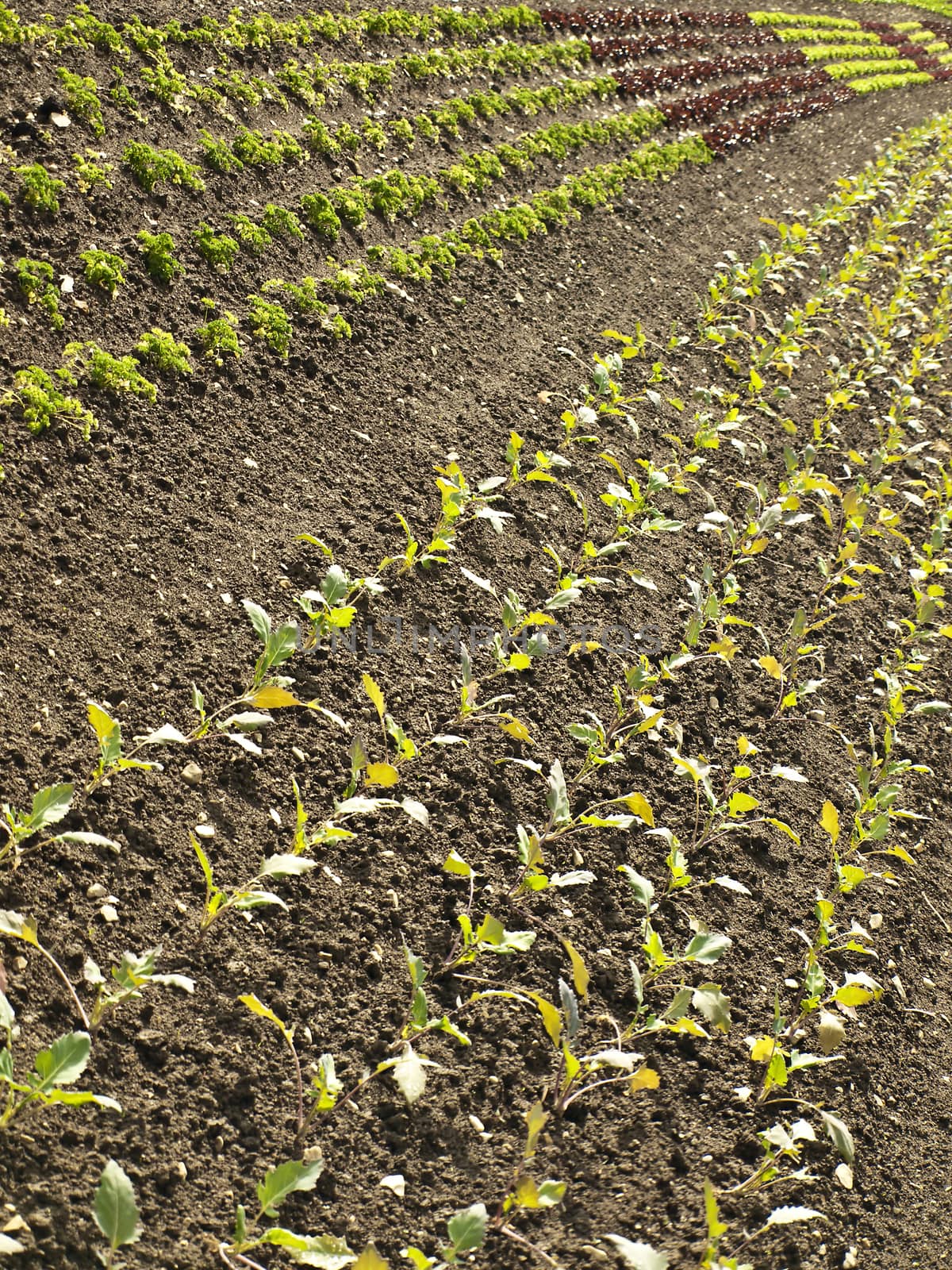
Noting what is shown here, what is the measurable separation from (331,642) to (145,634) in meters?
0.54

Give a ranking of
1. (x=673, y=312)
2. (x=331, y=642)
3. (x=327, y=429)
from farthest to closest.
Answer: (x=673, y=312)
(x=327, y=429)
(x=331, y=642)

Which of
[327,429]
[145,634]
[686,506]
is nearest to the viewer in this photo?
[145,634]

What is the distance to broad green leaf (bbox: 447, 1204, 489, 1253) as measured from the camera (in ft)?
5.74

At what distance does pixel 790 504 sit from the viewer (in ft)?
14.3

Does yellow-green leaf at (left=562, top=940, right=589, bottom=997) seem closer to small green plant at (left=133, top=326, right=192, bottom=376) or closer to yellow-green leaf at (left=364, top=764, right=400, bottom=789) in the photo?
yellow-green leaf at (left=364, top=764, right=400, bottom=789)

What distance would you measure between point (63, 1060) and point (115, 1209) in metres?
0.25

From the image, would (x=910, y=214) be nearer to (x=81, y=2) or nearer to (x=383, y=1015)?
(x=81, y=2)

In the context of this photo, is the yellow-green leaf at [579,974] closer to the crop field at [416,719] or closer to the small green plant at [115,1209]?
the crop field at [416,719]

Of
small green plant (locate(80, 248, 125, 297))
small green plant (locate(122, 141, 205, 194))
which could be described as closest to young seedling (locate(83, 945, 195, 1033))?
small green plant (locate(80, 248, 125, 297))

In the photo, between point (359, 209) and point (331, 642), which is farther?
point (359, 209)

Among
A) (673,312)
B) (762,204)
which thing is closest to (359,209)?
(673,312)

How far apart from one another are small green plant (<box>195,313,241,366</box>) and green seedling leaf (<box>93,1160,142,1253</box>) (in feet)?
8.75

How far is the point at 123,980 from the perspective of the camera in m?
1.85

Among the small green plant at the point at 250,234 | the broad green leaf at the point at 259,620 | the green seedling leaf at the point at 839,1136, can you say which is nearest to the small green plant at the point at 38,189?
the small green plant at the point at 250,234
